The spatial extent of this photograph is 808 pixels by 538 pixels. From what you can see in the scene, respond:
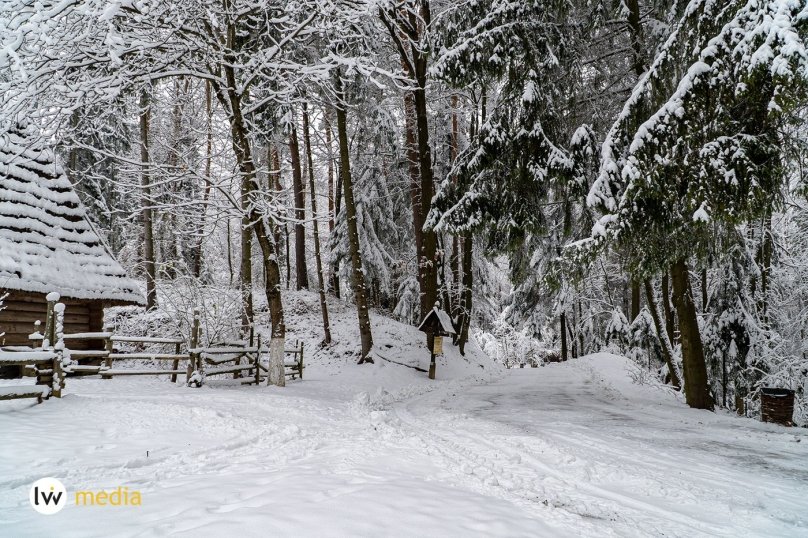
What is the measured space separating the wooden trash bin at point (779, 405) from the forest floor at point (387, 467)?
0.47 m

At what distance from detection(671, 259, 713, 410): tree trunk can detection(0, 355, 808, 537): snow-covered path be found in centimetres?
154

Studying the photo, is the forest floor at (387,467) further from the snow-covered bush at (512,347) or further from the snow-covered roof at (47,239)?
the snow-covered bush at (512,347)

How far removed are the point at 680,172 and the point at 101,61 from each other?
10.4 m

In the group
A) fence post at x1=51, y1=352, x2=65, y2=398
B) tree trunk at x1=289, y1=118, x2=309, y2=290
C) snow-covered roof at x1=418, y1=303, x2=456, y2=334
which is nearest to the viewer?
fence post at x1=51, y1=352, x2=65, y2=398

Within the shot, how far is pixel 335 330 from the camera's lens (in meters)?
18.8

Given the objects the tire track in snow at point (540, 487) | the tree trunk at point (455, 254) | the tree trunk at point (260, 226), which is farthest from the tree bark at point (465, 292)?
the tire track in snow at point (540, 487)

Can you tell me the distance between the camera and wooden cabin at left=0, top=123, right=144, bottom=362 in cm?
1016

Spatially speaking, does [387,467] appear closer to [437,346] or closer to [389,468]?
[389,468]

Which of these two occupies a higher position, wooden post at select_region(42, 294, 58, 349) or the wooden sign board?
wooden post at select_region(42, 294, 58, 349)

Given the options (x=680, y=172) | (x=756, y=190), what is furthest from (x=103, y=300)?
(x=756, y=190)

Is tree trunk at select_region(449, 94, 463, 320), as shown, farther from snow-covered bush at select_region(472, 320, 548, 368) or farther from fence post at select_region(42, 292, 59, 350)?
snow-covered bush at select_region(472, 320, 548, 368)

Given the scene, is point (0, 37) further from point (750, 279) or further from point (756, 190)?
point (750, 279)

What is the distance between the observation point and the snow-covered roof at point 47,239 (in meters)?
10.1

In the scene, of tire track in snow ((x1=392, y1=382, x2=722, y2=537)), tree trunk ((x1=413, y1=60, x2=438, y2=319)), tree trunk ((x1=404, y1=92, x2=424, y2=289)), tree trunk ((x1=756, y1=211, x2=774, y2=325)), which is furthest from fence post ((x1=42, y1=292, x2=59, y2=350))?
tree trunk ((x1=756, y1=211, x2=774, y2=325))
